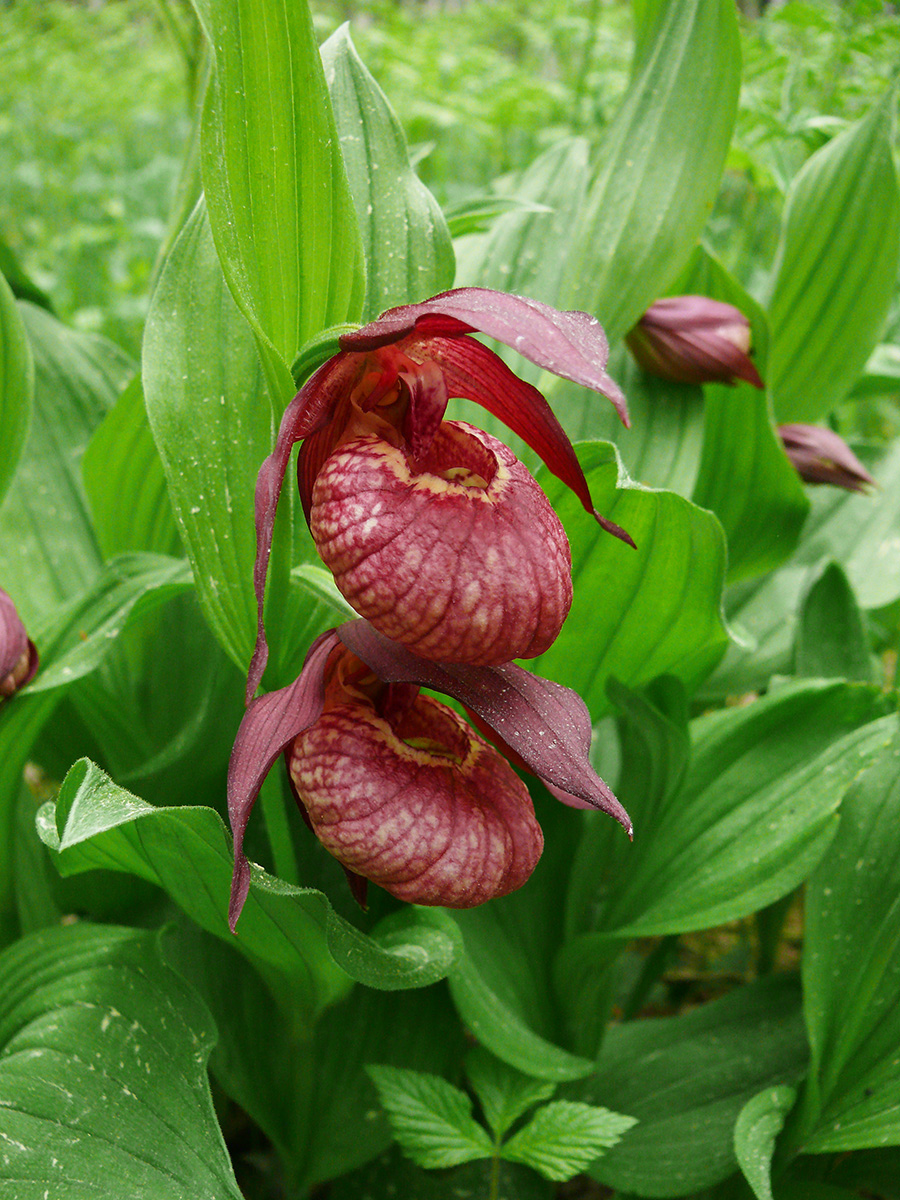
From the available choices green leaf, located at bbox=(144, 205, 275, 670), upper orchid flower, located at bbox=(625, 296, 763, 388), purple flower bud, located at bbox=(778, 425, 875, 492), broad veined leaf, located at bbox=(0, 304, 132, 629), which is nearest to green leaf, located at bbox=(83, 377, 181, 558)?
broad veined leaf, located at bbox=(0, 304, 132, 629)

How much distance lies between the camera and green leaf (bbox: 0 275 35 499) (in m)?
0.93

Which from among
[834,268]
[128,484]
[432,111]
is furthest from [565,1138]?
[432,111]

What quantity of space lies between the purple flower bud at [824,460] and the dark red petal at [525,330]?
0.82 metres

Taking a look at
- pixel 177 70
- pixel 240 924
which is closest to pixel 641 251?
pixel 240 924

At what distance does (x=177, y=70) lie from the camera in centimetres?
642

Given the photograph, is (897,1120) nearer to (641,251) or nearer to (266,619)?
Result: (266,619)

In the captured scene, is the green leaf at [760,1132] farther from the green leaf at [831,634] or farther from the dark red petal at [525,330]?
the dark red petal at [525,330]

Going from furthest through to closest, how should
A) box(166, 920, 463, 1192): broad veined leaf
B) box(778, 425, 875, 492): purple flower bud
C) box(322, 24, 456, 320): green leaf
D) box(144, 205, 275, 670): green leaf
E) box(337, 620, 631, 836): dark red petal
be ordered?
box(778, 425, 875, 492): purple flower bud → box(166, 920, 463, 1192): broad veined leaf → box(322, 24, 456, 320): green leaf → box(144, 205, 275, 670): green leaf → box(337, 620, 631, 836): dark red petal

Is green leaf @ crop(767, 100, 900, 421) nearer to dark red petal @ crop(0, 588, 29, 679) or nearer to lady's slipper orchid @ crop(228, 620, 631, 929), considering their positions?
lady's slipper orchid @ crop(228, 620, 631, 929)

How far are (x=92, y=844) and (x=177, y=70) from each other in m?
7.01

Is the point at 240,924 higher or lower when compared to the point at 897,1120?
higher

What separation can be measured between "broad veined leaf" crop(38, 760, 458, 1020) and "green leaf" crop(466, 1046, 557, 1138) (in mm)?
185

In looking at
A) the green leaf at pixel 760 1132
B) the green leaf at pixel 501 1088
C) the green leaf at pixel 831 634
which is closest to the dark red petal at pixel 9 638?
the green leaf at pixel 501 1088

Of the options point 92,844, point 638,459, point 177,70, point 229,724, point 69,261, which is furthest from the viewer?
point 177,70
